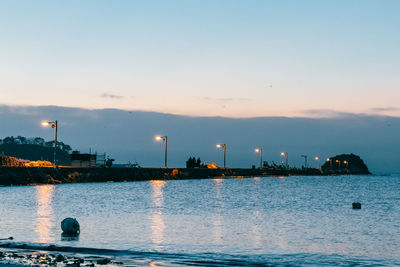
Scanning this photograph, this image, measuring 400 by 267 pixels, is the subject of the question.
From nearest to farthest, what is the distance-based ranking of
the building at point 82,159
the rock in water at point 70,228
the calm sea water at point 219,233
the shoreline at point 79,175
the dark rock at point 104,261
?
the dark rock at point 104,261 → the calm sea water at point 219,233 → the rock in water at point 70,228 → the shoreline at point 79,175 → the building at point 82,159

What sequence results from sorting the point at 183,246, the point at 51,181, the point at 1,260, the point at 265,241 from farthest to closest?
the point at 51,181
the point at 265,241
the point at 183,246
the point at 1,260

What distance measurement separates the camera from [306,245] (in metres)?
31.2

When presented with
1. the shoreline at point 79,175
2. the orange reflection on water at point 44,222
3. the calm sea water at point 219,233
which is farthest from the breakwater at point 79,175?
the orange reflection on water at point 44,222

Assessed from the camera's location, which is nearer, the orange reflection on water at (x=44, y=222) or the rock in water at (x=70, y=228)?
the orange reflection on water at (x=44, y=222)

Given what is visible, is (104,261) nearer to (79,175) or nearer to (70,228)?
(70,228)

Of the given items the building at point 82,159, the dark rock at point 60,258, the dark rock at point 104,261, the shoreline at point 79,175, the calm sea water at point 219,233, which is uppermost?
the building at point 82,159

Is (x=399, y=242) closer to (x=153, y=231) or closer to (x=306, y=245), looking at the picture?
(x=306, y=245)

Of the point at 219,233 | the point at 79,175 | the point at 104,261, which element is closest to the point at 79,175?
the point at 79,175

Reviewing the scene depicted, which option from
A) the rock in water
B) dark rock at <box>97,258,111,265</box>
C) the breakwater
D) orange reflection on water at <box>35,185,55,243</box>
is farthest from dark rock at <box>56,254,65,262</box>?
the breakwater

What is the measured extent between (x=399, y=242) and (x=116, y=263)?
20.0 metres

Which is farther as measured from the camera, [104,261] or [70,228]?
[70,228]

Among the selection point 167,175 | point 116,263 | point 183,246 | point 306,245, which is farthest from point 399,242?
point 167,175

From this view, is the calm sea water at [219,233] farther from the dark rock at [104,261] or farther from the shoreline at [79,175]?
the shoreline at [79,175]

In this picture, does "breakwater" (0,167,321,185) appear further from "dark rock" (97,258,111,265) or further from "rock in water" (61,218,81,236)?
"dark rock" (97,258,111,265)
